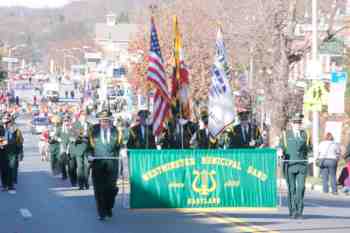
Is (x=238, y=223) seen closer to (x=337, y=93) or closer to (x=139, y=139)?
(x=139, y=139)

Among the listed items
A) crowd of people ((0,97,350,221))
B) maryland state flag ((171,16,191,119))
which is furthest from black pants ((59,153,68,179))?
maryland state flag ((171,16,191,119))

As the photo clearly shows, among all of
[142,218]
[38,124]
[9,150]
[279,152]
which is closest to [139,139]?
[142,218]

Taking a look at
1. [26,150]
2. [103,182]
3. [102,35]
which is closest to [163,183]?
[103,182]

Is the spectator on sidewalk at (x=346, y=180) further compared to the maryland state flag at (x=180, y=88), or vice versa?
the spectator on sidewalk at (x=346, y=180)

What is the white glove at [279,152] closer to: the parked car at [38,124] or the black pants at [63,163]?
the black pants at [63,163]

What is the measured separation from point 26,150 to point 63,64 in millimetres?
116706

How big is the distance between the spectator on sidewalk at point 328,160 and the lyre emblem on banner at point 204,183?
37.4ft

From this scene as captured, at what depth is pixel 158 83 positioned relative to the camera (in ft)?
66.3

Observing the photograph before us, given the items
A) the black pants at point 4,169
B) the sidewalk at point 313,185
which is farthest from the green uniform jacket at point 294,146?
the sidewalk at point 313,185

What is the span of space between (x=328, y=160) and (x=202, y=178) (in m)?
11.8

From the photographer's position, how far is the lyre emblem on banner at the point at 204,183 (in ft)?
57.9

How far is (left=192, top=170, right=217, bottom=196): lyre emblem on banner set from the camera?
57.9ft

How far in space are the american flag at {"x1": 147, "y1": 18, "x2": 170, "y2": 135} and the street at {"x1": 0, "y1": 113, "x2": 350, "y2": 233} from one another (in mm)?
1783

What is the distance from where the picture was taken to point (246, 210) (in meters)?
18.1
